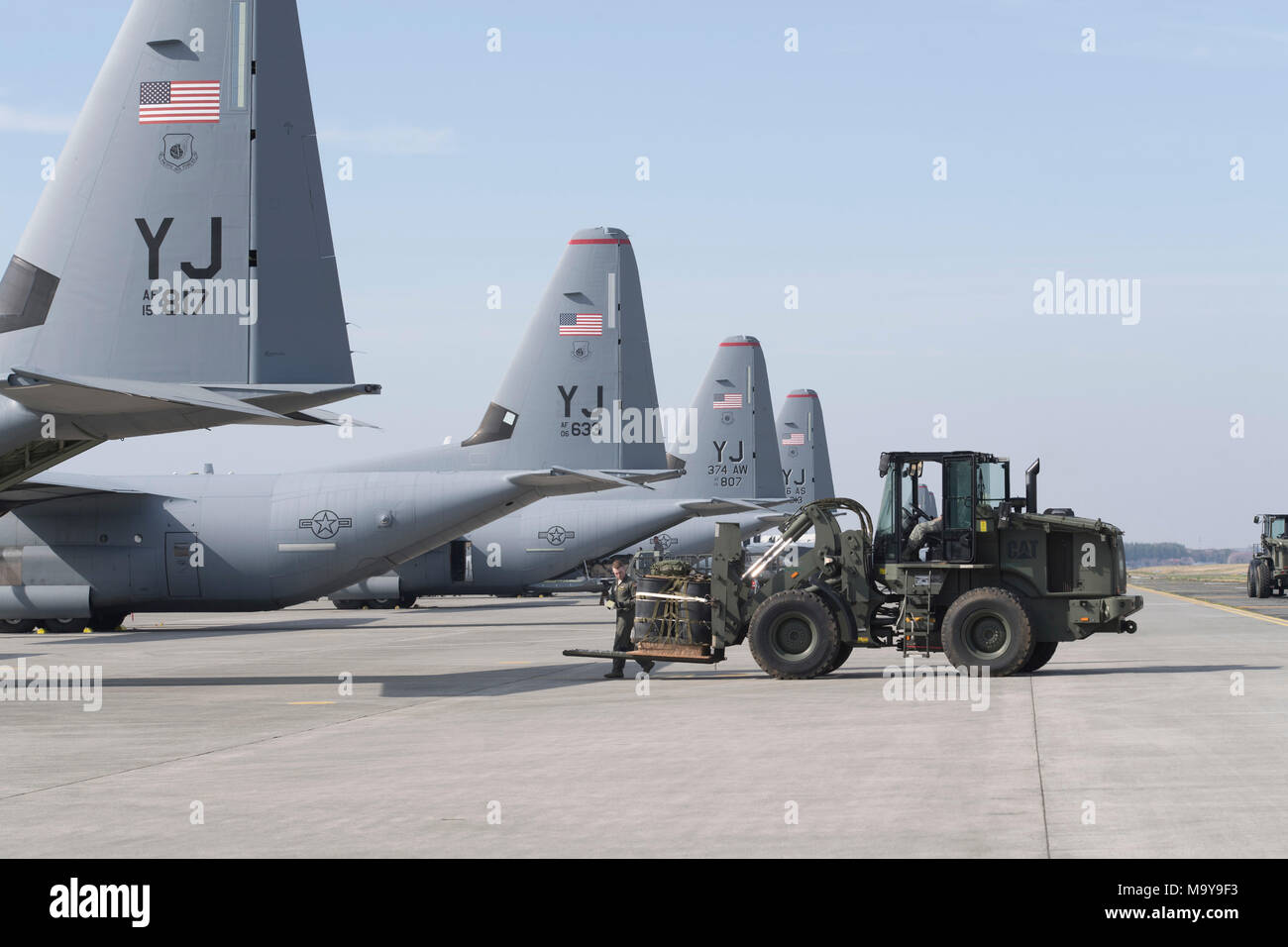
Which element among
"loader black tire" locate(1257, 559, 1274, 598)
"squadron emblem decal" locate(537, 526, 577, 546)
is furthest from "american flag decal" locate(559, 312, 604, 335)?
"loader black tire" locate(1257, 559, 1274, 598)

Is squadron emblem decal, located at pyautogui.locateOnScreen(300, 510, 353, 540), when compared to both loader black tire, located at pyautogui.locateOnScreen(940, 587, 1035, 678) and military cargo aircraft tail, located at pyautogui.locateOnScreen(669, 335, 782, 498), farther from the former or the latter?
military cargo aircraft tail, located at pyautogui.locateOnScreen(669, 335, 782, 498)

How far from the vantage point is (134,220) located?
17547 mm

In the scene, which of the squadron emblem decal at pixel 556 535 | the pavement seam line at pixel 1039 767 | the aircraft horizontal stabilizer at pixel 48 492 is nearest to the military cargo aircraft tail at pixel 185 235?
the pavement seam line at pixel 1039 767

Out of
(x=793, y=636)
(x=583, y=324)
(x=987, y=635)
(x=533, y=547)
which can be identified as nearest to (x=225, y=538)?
(x=583, y=324)

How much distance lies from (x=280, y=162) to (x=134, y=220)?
6.41 ft

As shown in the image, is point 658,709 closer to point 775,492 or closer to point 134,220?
point 134,220

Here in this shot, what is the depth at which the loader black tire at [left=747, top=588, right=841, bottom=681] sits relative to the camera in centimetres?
1917

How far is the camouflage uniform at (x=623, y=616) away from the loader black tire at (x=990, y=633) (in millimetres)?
4360

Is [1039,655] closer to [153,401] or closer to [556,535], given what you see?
[153,401]

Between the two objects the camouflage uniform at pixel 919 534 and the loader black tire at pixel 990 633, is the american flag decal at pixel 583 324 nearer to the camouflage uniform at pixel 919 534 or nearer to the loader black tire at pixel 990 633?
the camouflage uniform at pixel 919 534

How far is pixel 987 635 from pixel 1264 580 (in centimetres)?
4092

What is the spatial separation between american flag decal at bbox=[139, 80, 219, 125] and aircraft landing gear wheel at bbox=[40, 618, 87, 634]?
19014 mm

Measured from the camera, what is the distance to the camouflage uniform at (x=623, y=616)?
19.8 meters

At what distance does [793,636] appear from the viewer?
63.8 ft
